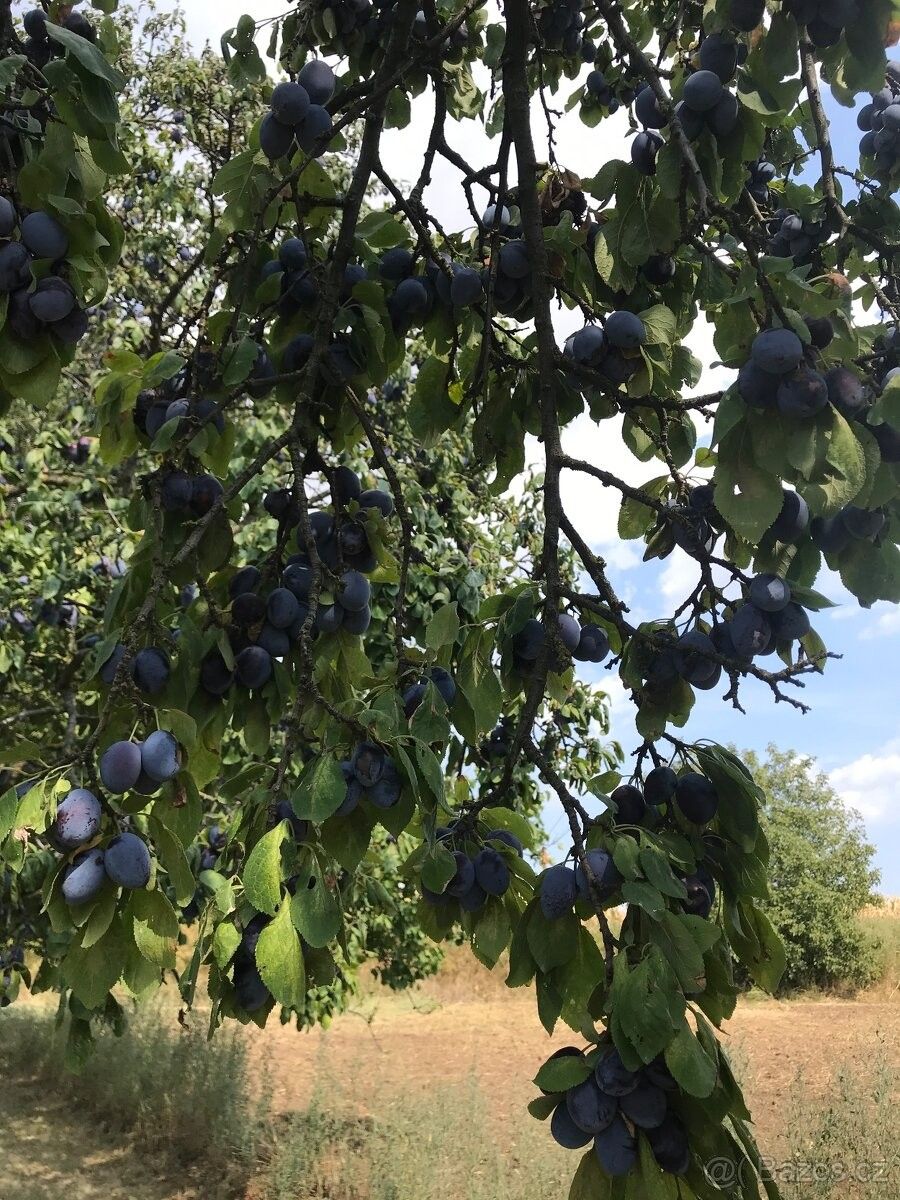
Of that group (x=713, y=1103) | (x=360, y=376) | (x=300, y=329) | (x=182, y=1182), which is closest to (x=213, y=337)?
(x=300, y=329)

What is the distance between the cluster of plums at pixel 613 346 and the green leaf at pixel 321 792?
91cm

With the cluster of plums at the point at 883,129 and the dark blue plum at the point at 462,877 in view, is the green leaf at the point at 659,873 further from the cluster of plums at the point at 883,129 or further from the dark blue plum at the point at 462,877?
the cluster of plums at the point at 883,129

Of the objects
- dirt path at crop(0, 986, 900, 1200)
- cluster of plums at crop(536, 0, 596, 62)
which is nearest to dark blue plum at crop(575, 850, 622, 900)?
cluster of plums at crop(536, 0, 596, 62)

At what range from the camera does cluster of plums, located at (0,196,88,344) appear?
1260mm

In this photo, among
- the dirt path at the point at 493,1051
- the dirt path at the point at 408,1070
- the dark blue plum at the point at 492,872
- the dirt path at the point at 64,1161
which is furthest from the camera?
the dirt path at the point at 493,1051

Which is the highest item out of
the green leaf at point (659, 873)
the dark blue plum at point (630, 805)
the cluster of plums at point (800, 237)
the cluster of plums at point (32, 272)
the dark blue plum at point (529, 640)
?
the cluster of plums at point (800, 237)

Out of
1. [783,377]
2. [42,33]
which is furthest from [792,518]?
[42,33]

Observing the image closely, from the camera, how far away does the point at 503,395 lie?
95.0 inches

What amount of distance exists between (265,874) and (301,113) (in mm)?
1436

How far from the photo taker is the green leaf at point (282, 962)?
1.24 m

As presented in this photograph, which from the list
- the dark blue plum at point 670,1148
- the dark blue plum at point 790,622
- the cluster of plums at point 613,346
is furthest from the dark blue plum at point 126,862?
the cluster of plums at point 613,346

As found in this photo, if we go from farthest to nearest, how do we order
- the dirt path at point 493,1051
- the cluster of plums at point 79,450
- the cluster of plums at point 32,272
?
the dirt path at point 493,1051 < the cluster of plums at point 79,450 < the cluster of plums at point 32,272

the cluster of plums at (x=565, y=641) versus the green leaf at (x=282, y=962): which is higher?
the cluster of plums at (x=565, y=641)

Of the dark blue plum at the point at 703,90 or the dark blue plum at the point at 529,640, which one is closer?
the dark blue plum at the point at 703,90
